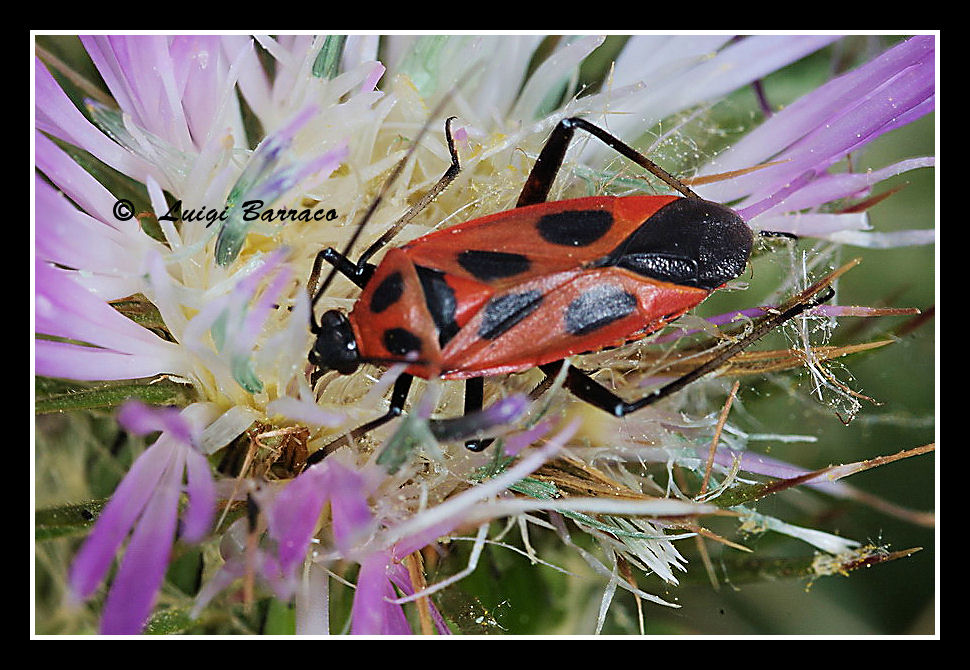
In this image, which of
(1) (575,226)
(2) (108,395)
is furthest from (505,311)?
(2) (108,395)

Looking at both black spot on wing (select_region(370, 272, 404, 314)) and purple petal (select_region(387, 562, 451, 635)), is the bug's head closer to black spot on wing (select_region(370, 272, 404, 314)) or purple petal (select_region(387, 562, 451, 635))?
black spot on wing (select_region(370, 272, 404, 314))

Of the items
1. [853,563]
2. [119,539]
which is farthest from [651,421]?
[119,539]

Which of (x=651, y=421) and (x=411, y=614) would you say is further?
(x=651, y=421)

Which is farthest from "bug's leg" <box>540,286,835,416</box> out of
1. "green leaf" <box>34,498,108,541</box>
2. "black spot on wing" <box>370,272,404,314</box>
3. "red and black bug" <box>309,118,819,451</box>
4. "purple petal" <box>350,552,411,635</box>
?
"green leaf" <box>34,498,108,541</box>

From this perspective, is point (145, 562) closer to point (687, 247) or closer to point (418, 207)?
point (418, 207)

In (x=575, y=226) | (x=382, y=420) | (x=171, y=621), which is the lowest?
(x=171, y=621)

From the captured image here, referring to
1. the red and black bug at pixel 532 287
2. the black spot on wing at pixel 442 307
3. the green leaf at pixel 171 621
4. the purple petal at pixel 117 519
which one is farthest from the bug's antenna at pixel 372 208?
the green leaf at pixel 171 621

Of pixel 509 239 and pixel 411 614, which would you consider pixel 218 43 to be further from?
pixel 411 614
